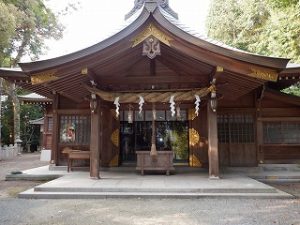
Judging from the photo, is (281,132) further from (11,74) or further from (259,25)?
(259,25)

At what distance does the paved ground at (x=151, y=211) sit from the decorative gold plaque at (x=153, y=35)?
389 cm

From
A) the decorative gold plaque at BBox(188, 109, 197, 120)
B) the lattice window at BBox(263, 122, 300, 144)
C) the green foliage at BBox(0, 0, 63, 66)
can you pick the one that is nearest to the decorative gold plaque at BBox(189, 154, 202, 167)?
the decorative gold plaque at BBox(188, 109, 197, 120)

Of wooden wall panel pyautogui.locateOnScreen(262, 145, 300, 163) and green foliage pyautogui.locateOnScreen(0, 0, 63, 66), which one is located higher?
green foliage pyautogui.locateOnScreen(0, 0, 63, 66)

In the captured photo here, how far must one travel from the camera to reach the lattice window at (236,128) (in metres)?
11.1

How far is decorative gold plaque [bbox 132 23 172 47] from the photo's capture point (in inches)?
297

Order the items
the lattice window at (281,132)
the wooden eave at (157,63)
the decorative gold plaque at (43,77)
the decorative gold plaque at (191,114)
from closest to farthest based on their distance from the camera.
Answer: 1. the wooden eave at (157,63)
2. the decorative gold plaque at (43,77)
3. the decorative gold plaque at (191,114)
4. the lattice window at (281,132)

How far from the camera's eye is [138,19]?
7.43 m

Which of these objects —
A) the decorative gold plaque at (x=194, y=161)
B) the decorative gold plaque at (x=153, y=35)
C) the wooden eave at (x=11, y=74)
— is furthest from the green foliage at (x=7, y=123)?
the decorative gold plaque at (x=153, y=35)

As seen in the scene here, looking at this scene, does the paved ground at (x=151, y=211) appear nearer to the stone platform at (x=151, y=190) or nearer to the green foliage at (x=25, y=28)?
the stone platform at (x=151, y=190)

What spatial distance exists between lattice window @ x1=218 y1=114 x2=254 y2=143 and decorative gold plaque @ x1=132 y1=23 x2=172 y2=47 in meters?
4.70

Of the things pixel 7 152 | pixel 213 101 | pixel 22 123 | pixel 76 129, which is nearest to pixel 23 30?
pixel 7 152

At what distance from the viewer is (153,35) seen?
756cm

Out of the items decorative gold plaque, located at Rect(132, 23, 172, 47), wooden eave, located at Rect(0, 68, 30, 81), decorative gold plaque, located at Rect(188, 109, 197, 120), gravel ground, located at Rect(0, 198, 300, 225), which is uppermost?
decorative gold plaque, located at Rect(132, 23, 172, 47)

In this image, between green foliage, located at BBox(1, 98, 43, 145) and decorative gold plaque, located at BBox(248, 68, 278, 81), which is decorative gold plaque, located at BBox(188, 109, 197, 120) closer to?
decorative gold plaque, located at BBox(248, 68, 278, 81)
